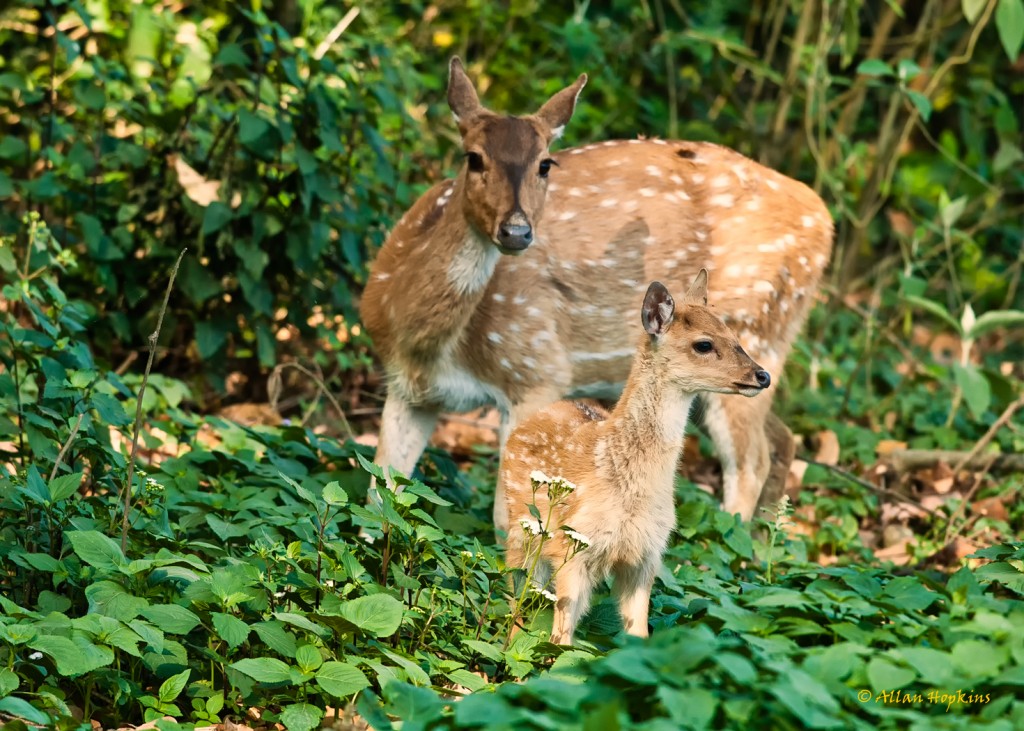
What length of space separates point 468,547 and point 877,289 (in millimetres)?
5659

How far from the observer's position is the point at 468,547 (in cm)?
477

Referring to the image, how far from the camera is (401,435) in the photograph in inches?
249

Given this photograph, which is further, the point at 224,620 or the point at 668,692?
the point at 224,620

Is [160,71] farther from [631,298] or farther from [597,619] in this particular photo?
[597,619]

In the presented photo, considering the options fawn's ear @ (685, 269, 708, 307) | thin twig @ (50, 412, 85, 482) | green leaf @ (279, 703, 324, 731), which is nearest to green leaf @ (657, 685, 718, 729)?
green leaf @ (279, 703, 324, 731)

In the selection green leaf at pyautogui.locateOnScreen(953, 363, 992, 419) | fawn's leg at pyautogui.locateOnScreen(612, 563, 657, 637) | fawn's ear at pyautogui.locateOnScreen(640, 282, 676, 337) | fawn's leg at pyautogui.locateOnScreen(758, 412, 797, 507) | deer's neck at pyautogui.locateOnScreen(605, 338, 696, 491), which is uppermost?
fawn's ear at pyautogui.locateOnScreen(640, 282, 676, 337)

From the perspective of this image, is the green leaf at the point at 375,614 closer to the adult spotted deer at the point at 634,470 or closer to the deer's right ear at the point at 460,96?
the adult spotted deer at the point at 634,470

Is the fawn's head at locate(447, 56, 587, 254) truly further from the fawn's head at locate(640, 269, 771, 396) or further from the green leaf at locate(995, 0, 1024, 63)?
the green leaf at locate(995, 0, 1024, 63)

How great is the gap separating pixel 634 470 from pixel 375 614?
1.22 m

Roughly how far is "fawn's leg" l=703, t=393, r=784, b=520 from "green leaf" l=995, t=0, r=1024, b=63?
2675 mm

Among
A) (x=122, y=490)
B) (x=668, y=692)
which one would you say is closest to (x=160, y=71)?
(x=122, y=490)

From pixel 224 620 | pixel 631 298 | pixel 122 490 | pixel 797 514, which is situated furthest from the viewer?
pixel 797 514

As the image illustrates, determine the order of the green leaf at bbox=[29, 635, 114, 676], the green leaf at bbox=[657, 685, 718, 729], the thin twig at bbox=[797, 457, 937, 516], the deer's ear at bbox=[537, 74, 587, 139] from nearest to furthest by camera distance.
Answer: the green leaf at bbox=[657, 685, 718, 729], the green leaf at bbox=[29, 635, 114, 676], the deer's ear at bbox=[537, 74, 587, 139], the thin twig at bbox=[797, 457, 937, 516]

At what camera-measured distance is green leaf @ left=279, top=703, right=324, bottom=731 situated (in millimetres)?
3752
